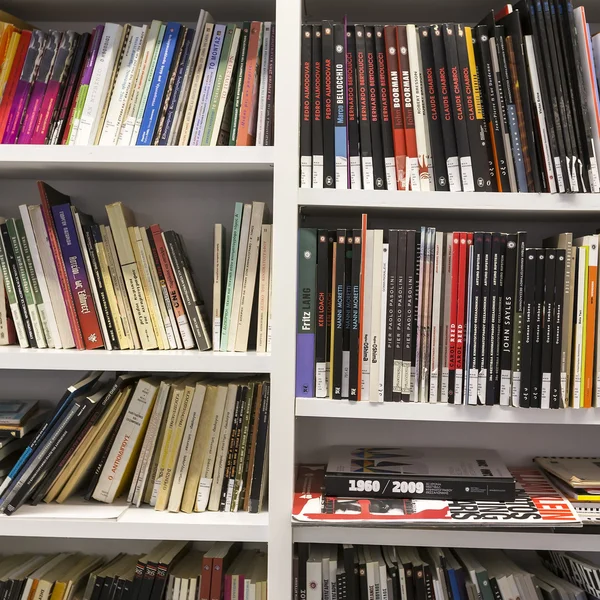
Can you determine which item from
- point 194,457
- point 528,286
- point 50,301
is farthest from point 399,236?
point 50,301

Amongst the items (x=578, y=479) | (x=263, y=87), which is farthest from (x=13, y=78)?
(x=578, y=479)

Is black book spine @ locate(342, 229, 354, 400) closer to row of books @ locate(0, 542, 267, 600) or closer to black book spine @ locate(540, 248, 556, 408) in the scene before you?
black book spine @ locate(540, 248, 556, 408)

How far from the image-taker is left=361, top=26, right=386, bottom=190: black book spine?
1.12 metres

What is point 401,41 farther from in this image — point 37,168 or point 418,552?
point 418,552

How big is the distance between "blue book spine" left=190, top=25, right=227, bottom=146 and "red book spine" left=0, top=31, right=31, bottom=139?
1.26ft

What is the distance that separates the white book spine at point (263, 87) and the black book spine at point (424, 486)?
2.31 ft

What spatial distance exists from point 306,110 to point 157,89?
1.03 feet

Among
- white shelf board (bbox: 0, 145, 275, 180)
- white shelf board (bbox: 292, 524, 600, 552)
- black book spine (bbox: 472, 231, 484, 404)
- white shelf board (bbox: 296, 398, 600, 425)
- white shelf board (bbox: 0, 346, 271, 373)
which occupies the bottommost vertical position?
white shelf board (bbox: 292, 524, 600, 552)

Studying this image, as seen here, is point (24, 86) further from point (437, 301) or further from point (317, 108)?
point (437, 301)

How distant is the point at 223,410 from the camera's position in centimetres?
121

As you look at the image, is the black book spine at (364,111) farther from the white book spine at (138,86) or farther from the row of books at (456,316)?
the white book spine at (138,86)

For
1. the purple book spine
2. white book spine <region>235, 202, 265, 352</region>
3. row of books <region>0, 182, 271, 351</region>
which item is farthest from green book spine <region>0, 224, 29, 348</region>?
white book spine <region>235, 202, 265, 352</region>

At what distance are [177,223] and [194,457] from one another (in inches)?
22.1

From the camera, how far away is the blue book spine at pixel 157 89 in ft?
3.82
